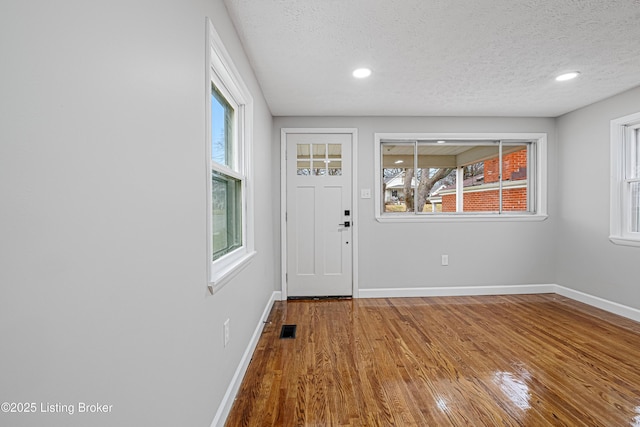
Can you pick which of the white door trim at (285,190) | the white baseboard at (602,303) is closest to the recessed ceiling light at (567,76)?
the white door trim at (285,190)

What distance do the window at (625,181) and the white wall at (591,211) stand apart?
8cm

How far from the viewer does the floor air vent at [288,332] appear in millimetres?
2725

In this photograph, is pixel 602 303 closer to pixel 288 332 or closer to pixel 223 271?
pixel 288 332

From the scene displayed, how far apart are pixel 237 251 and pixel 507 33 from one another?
243 centimetres

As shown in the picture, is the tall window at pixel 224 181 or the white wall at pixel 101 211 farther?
the tall window at pixel 224 181

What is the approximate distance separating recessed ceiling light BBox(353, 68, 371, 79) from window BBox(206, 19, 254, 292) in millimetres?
961

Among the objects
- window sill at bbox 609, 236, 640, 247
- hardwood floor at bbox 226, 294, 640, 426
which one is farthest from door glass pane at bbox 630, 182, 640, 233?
hardwood floor at bbox 226, 294, 640, 426

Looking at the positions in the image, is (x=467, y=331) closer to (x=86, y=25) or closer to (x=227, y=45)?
(x=227, y=45)

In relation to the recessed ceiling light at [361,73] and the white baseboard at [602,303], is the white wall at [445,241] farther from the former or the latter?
the recessed ceiling light at [361,73]

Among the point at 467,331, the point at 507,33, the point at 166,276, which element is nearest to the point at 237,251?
the point at 166,276

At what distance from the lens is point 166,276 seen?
1.03 meters

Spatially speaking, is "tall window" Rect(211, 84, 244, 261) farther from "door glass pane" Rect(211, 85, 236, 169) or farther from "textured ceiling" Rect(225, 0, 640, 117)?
"textured ceiling" Rect(225, 0, 640, 117)

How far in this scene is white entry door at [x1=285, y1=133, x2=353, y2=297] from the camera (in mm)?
3857

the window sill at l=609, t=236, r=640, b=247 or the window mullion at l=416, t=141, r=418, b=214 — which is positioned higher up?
the window mullion at l=416, t=141, r=418, b=214
